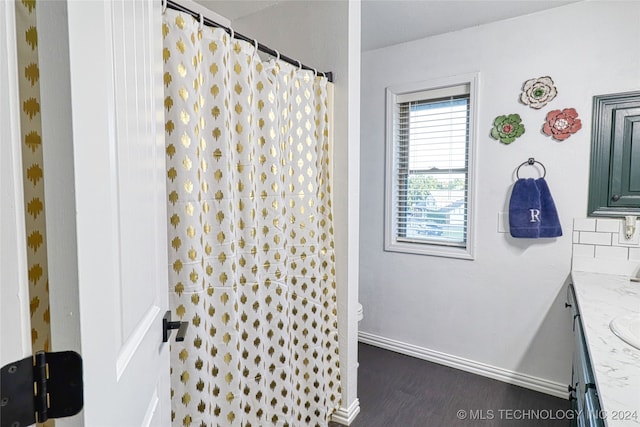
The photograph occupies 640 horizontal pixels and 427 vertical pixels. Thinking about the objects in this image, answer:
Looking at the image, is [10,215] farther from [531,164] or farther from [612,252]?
[612,252]

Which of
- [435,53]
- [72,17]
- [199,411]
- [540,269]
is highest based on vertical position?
[435,53]

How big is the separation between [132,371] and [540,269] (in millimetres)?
2379

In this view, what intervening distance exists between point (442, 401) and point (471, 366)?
1.55 ft

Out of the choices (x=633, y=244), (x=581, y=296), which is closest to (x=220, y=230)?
(x=581, y=296)

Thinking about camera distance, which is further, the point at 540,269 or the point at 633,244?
the point at 540,269

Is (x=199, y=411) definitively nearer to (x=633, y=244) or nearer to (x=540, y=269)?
(x=540, y=269)

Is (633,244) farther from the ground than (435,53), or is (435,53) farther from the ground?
(435,53)

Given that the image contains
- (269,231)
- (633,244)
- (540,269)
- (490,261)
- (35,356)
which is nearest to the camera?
(35,356)

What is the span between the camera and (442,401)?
82.5 inches

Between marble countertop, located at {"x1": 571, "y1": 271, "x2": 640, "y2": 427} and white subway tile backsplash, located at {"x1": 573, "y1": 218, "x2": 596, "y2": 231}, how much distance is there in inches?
14.4

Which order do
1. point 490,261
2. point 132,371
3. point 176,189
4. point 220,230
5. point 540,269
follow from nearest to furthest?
point 132,371, point 176,189, point 220,230, point 540,269, point 490,261

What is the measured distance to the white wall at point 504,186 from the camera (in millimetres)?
2002

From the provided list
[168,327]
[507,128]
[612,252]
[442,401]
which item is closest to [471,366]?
[442,401]

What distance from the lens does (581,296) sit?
153 cm
